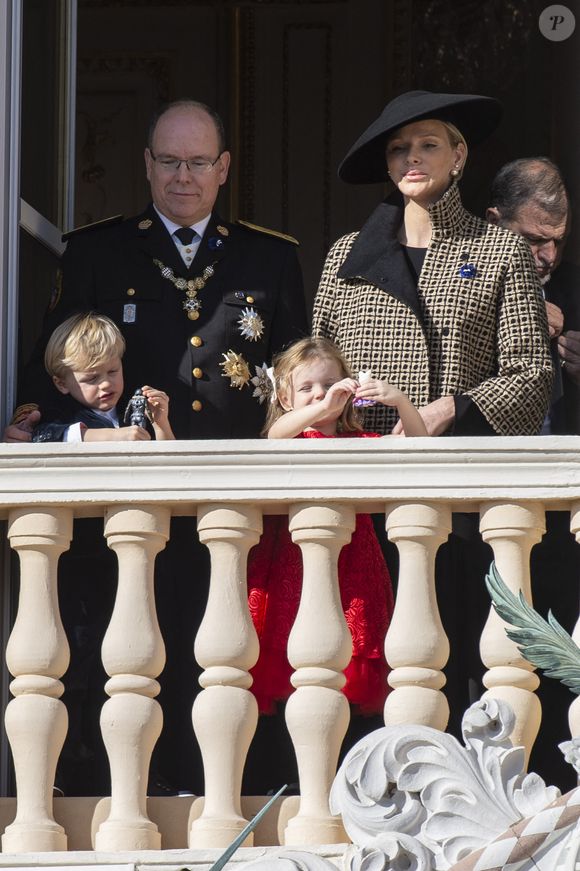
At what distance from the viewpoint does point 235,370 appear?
212 inches

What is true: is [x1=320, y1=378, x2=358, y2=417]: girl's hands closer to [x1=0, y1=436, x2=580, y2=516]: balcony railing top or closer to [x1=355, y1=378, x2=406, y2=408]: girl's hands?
[x1=355, y1=378, x2=406, y2=408]: girl's hands

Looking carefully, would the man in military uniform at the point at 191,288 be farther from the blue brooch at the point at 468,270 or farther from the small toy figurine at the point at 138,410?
the blue brooch at the point at 468,270

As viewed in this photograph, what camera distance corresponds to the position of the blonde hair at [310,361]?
200 inches

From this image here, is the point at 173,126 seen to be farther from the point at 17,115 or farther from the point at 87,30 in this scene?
the point at 87,30

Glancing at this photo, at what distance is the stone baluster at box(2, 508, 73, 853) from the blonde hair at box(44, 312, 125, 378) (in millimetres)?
534

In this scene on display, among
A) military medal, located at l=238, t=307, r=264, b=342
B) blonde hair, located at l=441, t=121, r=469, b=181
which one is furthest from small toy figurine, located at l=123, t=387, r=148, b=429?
blonde hair, located at l=441, t=121, r=469, b=181

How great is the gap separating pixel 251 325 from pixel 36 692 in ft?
3.95

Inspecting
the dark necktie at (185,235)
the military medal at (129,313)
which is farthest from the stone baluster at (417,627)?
the dark necktie at (185,235)

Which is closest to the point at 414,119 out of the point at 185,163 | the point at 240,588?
the point at 185,163

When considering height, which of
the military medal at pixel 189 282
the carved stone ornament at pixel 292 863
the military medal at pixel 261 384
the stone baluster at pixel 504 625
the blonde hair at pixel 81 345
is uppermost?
the military medal at pixel 189 282

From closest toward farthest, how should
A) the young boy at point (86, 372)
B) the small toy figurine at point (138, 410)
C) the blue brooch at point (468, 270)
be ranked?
the small toy figurine at point (138, 410)
the young boy at point (86, 372)
the blue brooch at point (468, 270)

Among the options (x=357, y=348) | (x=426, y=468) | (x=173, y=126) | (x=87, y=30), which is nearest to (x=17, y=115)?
(x=173, y=126)

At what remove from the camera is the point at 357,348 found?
209 inches

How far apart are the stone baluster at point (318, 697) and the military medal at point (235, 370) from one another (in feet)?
2.70
